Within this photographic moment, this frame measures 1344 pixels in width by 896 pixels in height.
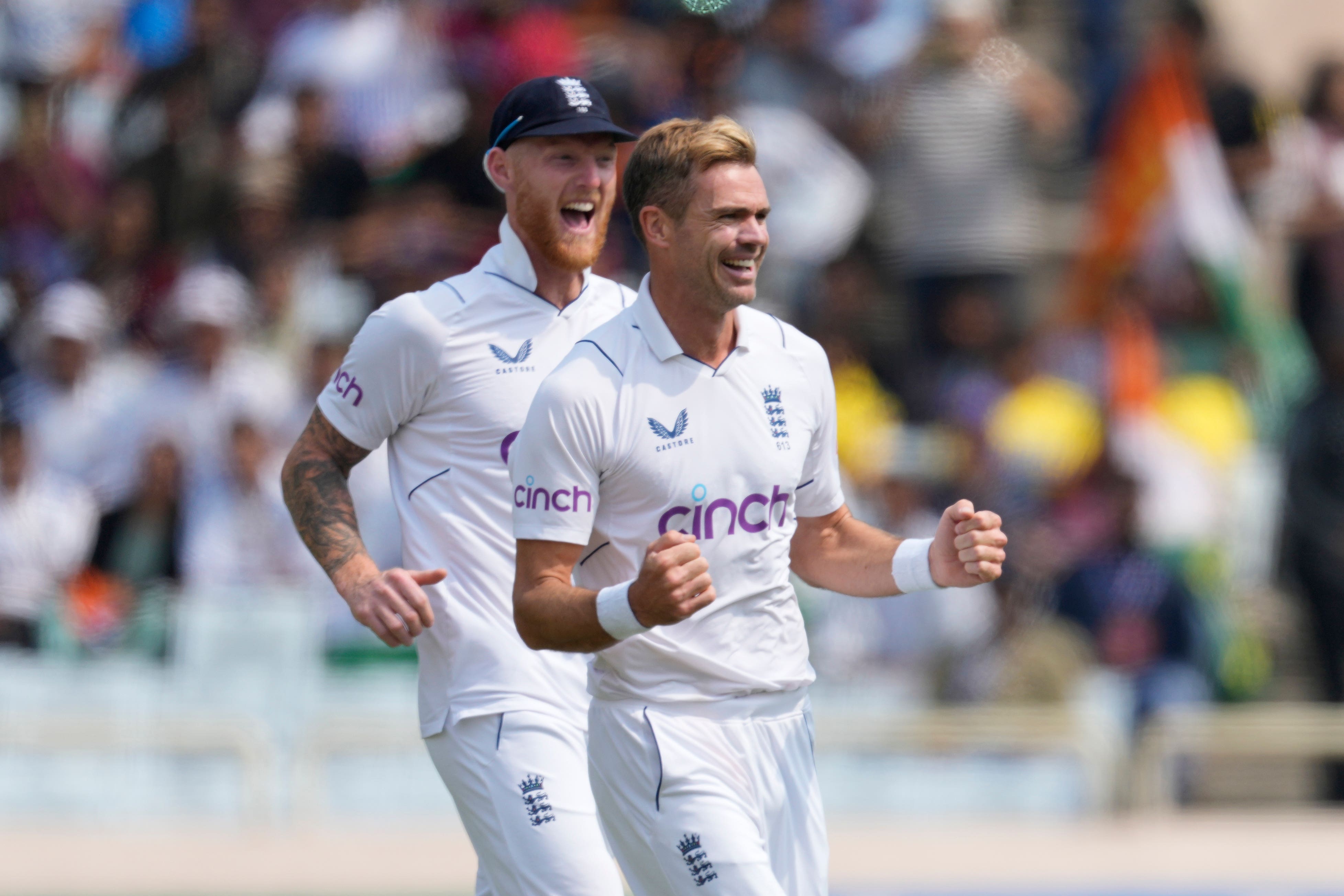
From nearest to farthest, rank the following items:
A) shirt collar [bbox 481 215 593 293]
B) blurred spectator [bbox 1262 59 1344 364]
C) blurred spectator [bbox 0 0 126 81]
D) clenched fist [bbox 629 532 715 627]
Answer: clenched fist [bbox 629 532 715 627] < shirt collar [bbox 481 215 593 293] < blurred spectator [bbox 0 0 126 81] < blurred spectator [bbox 1262 59 1344 364]

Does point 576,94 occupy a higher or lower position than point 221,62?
lower

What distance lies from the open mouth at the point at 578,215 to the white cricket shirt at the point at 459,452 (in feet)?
0.92

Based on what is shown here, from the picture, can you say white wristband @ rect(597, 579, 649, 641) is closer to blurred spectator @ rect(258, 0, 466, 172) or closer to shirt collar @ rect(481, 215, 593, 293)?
shirt collar @ rect(481, 215, 593, 293)

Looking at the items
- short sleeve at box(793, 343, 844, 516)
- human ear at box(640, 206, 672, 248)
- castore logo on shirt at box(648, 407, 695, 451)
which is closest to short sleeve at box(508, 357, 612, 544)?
castore logo on shirt at box(648, 407, 695, 451)

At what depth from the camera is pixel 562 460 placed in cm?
420

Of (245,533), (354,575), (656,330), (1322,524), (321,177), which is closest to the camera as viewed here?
(656,330)

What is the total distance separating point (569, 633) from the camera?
405 cm

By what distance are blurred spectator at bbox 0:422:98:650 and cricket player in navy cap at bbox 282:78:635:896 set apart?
5029 mm

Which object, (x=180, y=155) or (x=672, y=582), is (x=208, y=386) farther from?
(x=672, y=582)

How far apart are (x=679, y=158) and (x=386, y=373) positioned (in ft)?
3.51

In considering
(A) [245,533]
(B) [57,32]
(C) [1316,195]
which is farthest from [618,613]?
(C) [1316,195]

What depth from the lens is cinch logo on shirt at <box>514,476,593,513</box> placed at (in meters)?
4.19

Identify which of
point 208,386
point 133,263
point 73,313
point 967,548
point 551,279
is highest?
point 133,263

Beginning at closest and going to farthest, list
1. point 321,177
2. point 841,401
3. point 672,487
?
point 672,487
point 841,401
point 321,177
